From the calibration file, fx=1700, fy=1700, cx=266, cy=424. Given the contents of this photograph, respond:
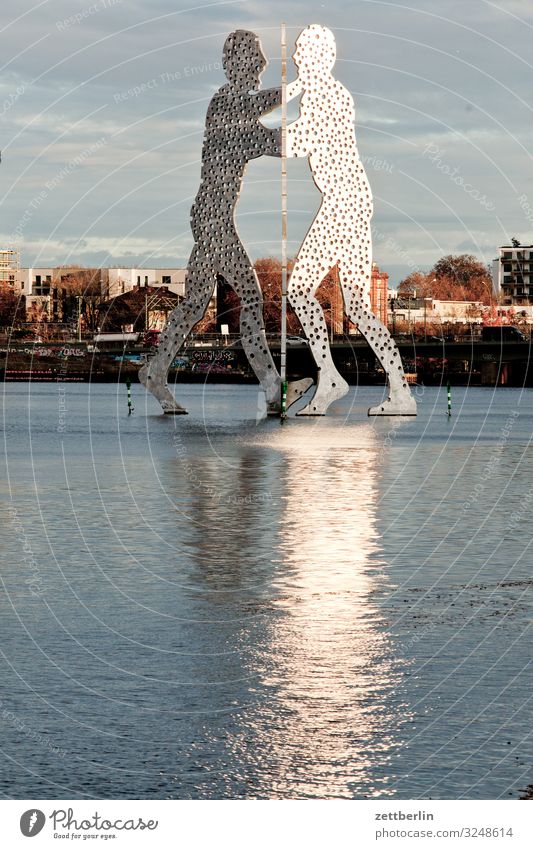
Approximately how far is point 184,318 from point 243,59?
10.7 metres

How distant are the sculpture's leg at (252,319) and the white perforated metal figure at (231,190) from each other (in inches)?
1.4

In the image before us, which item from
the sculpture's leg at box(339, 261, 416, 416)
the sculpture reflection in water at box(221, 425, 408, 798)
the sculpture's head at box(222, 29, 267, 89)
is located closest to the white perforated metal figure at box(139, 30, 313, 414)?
the sculpture's head at box(222, 29, 267, 89)

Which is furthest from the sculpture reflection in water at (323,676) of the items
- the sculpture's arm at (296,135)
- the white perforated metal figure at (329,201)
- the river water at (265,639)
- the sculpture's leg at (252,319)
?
the white perforated metal figure at (329,201)

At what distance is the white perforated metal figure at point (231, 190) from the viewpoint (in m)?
64.8

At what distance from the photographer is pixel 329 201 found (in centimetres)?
6588

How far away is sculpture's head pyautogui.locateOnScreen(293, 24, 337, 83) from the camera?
64812 millimetres

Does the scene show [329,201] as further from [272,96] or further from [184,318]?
[184,318]

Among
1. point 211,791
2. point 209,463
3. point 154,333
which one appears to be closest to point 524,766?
point 211,791

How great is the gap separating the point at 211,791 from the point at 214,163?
56.6m

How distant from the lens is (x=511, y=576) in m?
20.3

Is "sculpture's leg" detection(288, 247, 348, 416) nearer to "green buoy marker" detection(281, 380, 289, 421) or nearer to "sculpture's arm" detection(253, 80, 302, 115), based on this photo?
"green buoy marker" detection(281, 380, 289, 421)

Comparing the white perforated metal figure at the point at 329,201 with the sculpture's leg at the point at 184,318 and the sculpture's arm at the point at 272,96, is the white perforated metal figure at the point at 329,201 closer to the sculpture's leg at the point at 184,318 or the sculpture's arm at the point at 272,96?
the sculpture's arm at the point at 272,96

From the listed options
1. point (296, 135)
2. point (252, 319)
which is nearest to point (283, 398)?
point (252, 319)

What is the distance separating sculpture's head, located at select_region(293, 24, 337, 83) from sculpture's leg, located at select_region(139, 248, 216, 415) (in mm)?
8216
